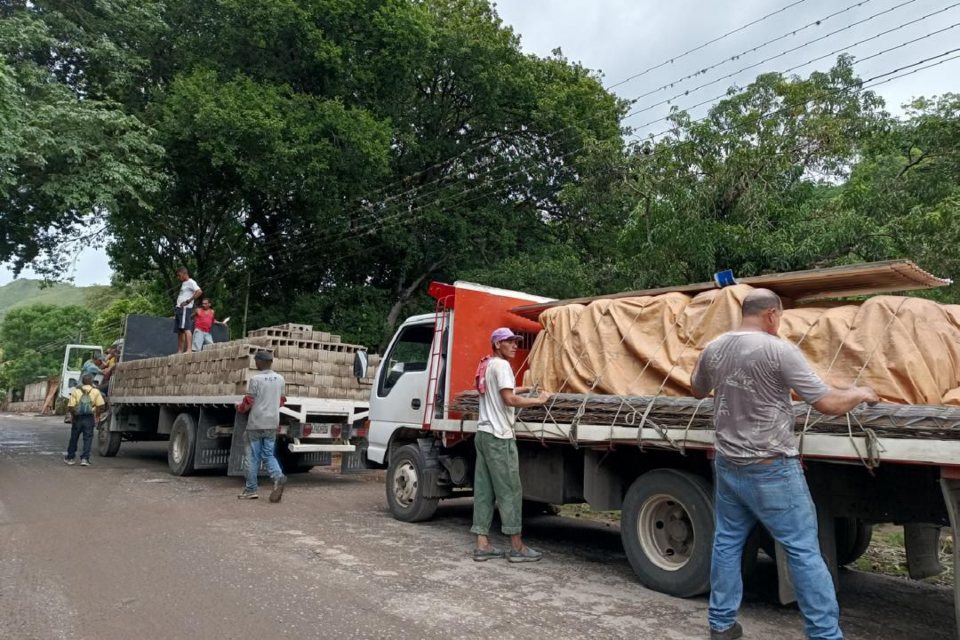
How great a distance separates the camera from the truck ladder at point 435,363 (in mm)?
7211

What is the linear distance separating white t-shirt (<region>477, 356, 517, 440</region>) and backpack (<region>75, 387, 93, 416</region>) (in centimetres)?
835

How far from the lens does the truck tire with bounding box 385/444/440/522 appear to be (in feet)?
24.0

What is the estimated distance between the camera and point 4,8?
579 inches

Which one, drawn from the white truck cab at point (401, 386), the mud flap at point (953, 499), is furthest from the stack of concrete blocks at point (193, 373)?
the mud flap at point (953, 499)

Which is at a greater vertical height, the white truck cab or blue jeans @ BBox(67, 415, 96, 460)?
the white truck cab

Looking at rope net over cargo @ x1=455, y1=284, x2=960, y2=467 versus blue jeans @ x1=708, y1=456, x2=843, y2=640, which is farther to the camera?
rope net over cargo @ x1=455, y1=284, x2=960, y2=467

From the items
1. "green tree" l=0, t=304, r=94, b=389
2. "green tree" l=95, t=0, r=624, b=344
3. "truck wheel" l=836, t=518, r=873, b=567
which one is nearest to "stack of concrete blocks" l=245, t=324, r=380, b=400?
"truck wheel" l=836, t=518, r=873, b=567

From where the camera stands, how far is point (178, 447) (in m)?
11.2

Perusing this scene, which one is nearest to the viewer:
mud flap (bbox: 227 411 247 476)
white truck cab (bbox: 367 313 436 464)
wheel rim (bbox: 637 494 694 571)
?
wheel rim (bbox: 637 494 694 571)

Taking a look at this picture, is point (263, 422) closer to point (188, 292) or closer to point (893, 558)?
point (188, 292)

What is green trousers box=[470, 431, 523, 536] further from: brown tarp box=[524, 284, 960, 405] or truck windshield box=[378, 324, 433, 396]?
truck windshield box=[378, 324, 433, 396]

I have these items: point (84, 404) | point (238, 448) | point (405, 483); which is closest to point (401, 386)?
point (405, 483)

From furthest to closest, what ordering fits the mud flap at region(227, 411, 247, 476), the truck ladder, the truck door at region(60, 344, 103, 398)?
the truck door at region(60, 344, 103, 398)
the mud flap at region(227, 411, 247, 476)
the truck ladder

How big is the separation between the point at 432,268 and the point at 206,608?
17897 millimetres
